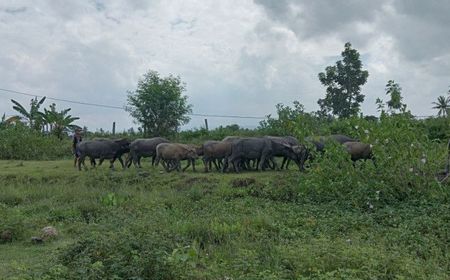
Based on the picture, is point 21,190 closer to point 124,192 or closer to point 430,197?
point 124,192

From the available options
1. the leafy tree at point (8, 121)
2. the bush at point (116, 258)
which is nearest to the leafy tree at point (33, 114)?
the leafy tree at point (8, 121)

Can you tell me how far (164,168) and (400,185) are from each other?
968cm

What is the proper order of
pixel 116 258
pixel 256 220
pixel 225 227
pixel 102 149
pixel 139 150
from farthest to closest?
1. pixel 139 150
2. pixel 102 149
3. pixel 256 220
4. pixel 225 227
5. pixel 116 258

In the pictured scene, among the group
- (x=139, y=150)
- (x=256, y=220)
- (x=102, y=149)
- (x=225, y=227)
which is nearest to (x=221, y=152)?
(x=139, y=150)

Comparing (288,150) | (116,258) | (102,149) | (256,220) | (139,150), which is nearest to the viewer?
(116,258)

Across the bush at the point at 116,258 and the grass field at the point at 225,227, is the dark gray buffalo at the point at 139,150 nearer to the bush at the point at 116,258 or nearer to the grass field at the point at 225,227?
the grass field at the point at 225,227

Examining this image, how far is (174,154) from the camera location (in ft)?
63.5

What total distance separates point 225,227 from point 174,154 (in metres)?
9.84

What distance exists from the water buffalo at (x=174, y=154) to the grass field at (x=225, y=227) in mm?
1401

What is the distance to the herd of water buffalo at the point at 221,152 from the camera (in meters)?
18.7

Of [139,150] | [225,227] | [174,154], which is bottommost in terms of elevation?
[225,227]

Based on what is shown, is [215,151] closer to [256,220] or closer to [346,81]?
[256,220]

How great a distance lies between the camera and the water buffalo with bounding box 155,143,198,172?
19.4 metres

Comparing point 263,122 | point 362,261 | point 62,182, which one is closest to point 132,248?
point 362,261
